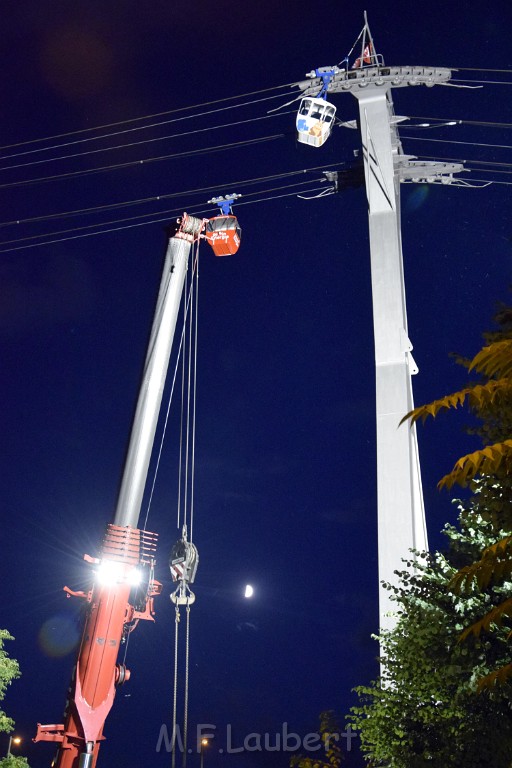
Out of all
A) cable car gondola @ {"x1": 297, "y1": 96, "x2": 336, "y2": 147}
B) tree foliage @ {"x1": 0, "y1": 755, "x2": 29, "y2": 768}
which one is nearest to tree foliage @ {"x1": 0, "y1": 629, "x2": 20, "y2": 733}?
tree foliage @ {"x1": 0, "y1": 755, "x2": 29, "y2": 768}

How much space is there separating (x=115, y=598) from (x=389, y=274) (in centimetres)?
1591

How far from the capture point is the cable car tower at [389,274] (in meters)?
21.8

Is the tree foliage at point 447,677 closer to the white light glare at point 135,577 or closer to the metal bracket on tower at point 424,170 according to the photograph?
the white light glare at point 135,577

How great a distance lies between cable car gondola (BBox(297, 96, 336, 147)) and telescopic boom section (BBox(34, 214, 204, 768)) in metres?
11.4

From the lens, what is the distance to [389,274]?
82.3ft

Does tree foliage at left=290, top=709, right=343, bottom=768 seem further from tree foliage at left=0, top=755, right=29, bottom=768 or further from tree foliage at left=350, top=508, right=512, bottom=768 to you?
tree foliage at left=0, top=755, right=29, bottom=768

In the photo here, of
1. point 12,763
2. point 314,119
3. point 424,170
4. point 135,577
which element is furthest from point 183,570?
point 424,170

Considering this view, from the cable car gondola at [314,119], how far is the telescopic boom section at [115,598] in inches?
450

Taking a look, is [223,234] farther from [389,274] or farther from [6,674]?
[6,674]

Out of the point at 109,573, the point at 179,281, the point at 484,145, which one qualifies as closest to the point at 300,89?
the point at 484,145

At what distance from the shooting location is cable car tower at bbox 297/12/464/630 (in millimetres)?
21766

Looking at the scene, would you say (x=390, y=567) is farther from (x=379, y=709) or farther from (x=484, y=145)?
(x=484, y=145)

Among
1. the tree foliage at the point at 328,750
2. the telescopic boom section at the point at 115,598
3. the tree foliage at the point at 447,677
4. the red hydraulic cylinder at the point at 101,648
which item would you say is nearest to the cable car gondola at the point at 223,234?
the telescopic boom section at the point at 115,598

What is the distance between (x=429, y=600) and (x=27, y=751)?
120271mm
